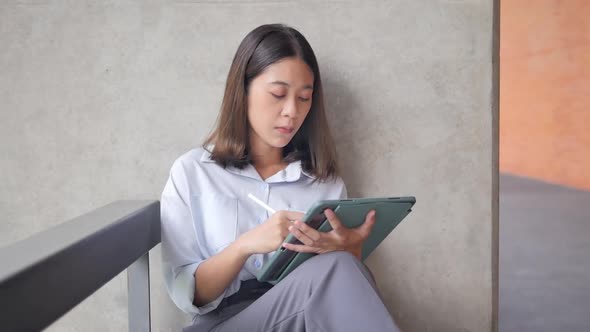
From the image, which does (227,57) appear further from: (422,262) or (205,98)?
(422,262)

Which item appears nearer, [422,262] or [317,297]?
[317,297]

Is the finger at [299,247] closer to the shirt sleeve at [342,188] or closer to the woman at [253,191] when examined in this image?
the woman at [253,191]

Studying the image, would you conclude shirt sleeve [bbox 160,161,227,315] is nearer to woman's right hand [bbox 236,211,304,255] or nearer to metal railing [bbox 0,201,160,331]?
metal railing [bbox 0,201,160,331]

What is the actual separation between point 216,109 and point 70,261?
0.95m

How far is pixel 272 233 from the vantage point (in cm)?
139

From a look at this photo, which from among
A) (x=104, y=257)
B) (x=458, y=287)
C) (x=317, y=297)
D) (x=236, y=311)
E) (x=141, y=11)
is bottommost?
(x=458, y=287)

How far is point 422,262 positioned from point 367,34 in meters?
0.76

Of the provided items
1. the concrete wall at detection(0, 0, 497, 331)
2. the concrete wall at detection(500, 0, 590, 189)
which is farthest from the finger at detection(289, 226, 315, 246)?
the concrete wall at detection(500, 0, 590, 189)

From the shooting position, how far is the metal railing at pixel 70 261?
0.86 meters

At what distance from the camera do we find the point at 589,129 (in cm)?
786

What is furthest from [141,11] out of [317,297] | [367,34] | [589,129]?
[589,129]

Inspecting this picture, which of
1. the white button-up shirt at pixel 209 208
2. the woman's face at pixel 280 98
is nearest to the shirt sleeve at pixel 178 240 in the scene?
the white button-up shirt at pixel 209 208

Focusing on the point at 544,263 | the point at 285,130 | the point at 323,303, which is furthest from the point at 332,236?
the point at 544,263

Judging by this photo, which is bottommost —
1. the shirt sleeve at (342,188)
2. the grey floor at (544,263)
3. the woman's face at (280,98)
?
the grey floor at (544,263)
